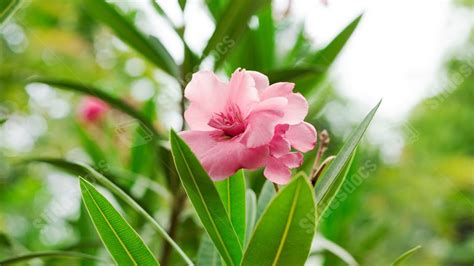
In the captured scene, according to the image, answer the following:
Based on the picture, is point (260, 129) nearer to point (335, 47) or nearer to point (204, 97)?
point (204, 97)

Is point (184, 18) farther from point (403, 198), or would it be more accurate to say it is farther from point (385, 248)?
point (385, 248)

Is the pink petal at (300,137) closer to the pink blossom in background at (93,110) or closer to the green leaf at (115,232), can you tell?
the green leaf at (115,232)

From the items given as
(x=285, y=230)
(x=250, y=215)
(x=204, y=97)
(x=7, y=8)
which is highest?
(x=7, y=8)

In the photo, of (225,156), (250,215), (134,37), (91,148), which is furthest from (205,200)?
(91,148)

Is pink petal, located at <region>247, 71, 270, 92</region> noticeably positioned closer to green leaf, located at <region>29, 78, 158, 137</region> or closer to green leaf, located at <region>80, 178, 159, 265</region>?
green leaf, located at <region>80, 178, 159, 265</region>

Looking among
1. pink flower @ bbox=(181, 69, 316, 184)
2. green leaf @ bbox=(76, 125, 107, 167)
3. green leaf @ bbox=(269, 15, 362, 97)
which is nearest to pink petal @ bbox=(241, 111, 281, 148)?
pink flower @ bbox=(181, 69, 316, 184)

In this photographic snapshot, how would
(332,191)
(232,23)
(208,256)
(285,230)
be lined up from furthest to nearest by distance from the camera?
(232,23), (208,256), (332,191), (285,230)

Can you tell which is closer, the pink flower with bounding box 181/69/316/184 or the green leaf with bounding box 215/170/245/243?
the pink flower with bounding box 181/69/316/184
